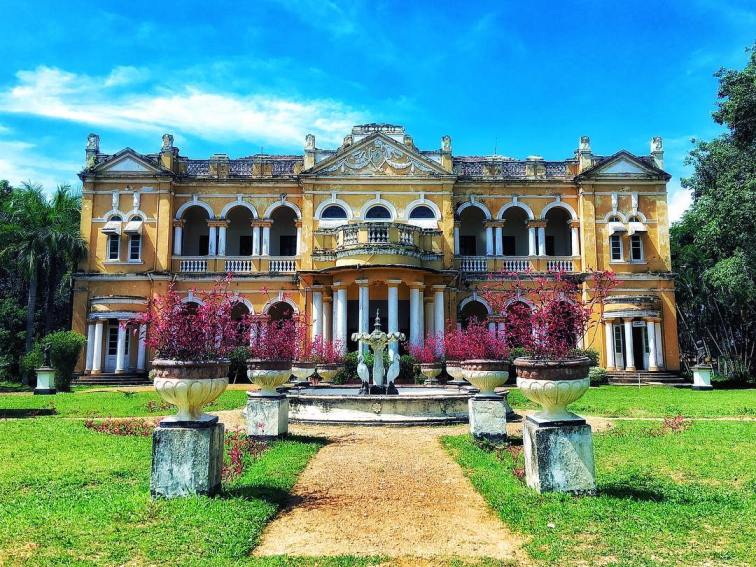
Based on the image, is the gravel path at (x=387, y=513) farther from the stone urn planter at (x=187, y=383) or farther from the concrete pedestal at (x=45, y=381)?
the concrete pedestal at (x=45, y=381)

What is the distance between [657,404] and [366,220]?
14.4m

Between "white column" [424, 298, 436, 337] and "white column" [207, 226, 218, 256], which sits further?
"white column" [207, 226, 218, 256]

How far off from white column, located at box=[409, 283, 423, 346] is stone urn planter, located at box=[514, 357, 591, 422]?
17250mm

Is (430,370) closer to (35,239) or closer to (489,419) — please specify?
Answer: (489,419)

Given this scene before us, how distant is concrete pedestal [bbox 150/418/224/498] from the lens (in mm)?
5957

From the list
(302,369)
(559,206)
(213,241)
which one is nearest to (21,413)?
(302,369)

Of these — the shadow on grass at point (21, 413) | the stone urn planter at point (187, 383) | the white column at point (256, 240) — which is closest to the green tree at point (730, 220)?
the white column at point (256, 240)

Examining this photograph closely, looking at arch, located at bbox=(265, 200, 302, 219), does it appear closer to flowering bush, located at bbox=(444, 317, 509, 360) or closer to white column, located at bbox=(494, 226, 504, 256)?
white column, located at bbox=(494, 226, 504, 256)

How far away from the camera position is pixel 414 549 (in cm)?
480

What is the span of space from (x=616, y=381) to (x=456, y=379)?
454 inches

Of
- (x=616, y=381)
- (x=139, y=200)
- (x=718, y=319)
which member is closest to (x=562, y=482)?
(x=616, y=381)

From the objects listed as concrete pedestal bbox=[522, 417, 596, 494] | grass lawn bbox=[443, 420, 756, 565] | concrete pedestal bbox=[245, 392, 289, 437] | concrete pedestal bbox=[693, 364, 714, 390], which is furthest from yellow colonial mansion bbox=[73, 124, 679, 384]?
Result: concrete pedestal bbox=[522, 417, 596, 494]

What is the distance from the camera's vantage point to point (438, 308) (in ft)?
81.7

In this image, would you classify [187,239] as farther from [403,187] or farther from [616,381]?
[616,381]
